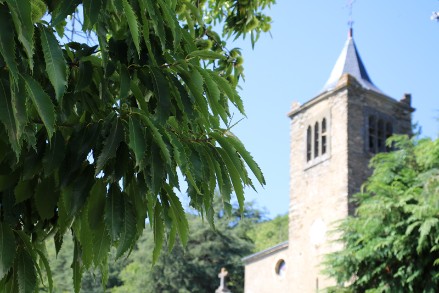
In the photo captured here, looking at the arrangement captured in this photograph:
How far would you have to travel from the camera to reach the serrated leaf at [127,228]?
1422 millimetres

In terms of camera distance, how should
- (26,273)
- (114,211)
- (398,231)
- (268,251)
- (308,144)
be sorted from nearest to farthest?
(114,211)
(26,273)
(398,231)
(308,144)
(268,251)

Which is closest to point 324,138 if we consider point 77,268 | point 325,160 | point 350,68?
point 325,160

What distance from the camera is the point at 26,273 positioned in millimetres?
1543

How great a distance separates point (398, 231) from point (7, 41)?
14.1m

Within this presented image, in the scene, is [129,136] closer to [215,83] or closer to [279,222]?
[215,83]

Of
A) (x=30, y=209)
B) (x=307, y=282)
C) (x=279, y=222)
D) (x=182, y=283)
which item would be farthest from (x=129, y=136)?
Result: (x=279, y=222)

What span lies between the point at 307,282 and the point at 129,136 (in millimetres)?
20850

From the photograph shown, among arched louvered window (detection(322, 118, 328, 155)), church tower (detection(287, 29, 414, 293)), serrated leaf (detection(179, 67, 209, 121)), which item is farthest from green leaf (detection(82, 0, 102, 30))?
arched louvered window (detection(322, 118, 328, 155))

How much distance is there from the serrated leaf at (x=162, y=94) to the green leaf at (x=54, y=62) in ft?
0.86

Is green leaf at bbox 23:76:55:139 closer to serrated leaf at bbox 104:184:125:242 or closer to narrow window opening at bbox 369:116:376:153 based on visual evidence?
serrated leaf at bbox 104:184:125:242

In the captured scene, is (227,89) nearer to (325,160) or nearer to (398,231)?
(398,231)

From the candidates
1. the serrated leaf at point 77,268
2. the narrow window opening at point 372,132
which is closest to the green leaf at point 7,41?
the serrated leaf at point 77,268

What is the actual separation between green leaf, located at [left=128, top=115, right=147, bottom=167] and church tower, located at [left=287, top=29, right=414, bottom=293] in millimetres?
19687

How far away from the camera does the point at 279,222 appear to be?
46.4 metres
